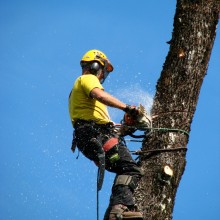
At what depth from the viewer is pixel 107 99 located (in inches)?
202

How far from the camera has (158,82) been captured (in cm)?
545

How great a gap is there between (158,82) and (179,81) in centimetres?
28

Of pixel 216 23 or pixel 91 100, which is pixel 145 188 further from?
pixel 216 23

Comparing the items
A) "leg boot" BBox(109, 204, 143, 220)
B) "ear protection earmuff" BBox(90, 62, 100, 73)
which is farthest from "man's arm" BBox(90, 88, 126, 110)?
"leg boot" BBox(109, 204, 143, 220)

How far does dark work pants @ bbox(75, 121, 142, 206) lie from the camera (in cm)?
490

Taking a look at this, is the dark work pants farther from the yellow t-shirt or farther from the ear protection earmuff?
the ear protection earmuff

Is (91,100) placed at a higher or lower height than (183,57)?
lower

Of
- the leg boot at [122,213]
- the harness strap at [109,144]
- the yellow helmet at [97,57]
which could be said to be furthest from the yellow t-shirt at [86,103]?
the leg boot at [122,213]

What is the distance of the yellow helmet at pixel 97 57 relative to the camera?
19.4ft

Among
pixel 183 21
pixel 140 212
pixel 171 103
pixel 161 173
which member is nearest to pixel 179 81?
pixel 171 103

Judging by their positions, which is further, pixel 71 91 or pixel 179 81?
→ pixel 71 91

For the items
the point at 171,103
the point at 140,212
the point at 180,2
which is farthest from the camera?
the point at 180,2

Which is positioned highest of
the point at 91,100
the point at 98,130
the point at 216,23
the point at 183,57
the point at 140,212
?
the point at 216,23

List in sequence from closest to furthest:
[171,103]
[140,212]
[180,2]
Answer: [140,212], [171,103], [180,2]
